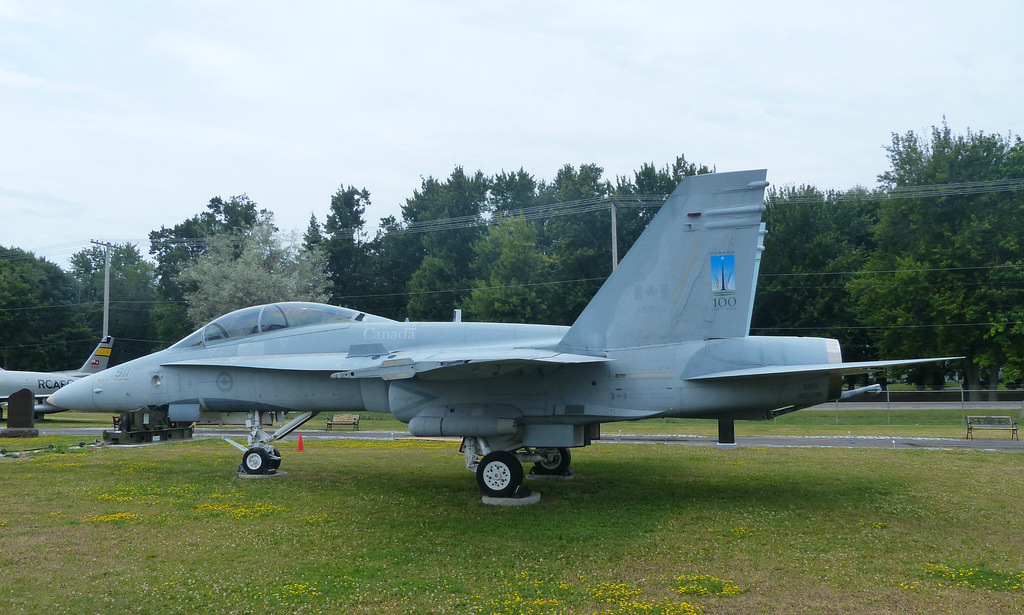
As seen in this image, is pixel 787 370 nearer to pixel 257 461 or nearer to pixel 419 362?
pixel 419 362

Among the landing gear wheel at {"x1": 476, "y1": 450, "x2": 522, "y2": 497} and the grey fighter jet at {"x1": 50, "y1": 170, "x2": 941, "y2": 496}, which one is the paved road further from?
the landing gear wheel at {"x1": 476, "y1": 450, "x2": 522, "y2": 497}

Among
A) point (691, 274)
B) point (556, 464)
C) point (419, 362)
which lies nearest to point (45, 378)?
point (556, 464)

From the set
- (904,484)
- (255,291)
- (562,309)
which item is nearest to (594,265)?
(562,309)

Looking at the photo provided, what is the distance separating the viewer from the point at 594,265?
48094mm

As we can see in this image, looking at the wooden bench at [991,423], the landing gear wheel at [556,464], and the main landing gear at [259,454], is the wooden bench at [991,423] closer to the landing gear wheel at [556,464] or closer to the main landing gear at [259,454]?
the landing gear wheel at [556,464]

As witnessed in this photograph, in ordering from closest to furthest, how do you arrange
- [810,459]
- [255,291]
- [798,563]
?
[798,563], [810,459], [255,291]

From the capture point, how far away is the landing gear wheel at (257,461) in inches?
530

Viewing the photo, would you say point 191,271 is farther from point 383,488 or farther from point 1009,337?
point 1009,337

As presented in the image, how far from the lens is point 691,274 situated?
34.0ft

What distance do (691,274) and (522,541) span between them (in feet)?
14.7

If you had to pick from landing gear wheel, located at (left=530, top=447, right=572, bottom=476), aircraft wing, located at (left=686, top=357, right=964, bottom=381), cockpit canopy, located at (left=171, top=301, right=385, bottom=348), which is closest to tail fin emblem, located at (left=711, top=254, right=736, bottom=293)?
aircraft wing, located at (left=686, top=357, right=964, bottom=381)

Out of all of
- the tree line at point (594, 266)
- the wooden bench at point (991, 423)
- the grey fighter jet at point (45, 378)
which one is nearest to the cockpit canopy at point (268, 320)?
the wooden bench at point (991, 423)

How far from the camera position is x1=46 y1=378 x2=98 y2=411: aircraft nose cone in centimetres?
1355

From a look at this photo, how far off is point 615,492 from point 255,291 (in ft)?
117
